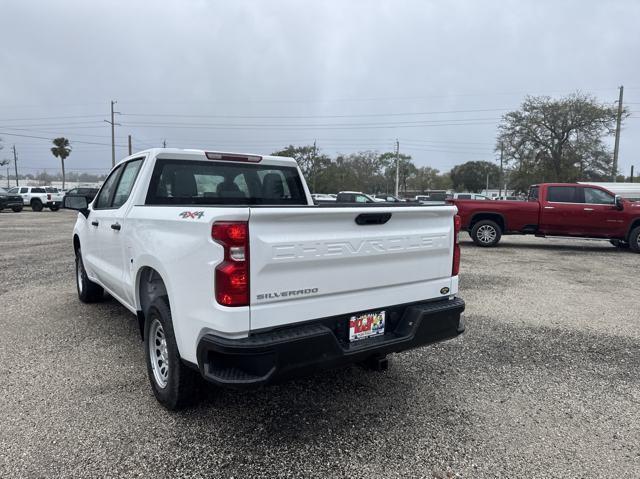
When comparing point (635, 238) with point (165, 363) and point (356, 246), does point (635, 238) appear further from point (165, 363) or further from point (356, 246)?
point (165, 363)

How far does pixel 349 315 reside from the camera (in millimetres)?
2857

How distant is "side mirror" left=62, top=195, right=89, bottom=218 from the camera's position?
506 centimetres

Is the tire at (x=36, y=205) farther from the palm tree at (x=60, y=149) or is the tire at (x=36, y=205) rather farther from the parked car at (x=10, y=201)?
the palm tree at (x=60, y=149)

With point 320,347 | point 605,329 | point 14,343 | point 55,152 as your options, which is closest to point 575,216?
point 605,329

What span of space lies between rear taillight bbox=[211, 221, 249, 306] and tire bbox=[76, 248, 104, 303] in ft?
13.3

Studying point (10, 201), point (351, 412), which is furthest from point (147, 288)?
point (10, 201)

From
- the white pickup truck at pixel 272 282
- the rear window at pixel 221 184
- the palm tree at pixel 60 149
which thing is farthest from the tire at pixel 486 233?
the palm tree at pixel 60 149

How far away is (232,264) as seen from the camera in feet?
7.86

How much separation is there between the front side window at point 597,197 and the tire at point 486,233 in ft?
7.82

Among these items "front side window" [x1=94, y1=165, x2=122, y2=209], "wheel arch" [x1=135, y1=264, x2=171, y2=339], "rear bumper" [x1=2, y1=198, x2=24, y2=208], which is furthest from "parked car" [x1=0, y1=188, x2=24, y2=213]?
"wheel arch" [x1=135, y1=264, x2=171, y2=339]

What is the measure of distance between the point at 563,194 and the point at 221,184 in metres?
10.8

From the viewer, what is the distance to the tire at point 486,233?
1230 centimetres

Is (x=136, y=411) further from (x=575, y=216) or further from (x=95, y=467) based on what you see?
(x=575, y=216)

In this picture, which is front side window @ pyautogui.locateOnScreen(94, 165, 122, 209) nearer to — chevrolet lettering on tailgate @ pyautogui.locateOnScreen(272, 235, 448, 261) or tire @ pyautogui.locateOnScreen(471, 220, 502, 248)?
chevrolet lettering on tailgate @ pyautogui.locateOnScreen(272, 235, 448, 261)
